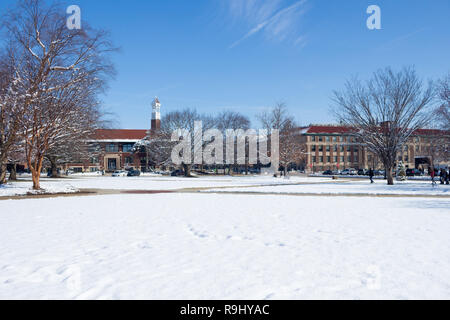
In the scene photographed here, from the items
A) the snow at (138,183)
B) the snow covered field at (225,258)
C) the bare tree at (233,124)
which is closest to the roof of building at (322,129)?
the bare tree at (233,124)

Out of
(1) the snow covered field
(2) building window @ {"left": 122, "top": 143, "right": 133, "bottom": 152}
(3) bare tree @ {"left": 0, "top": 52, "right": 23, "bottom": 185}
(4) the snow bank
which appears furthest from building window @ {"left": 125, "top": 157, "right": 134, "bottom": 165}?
(1) the snow covered field

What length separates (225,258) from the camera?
6625 millimetres

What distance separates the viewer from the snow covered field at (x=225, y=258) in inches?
194

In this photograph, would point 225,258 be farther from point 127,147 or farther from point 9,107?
point 127,147

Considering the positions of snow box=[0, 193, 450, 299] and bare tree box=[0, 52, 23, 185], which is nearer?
snow box=[0, 193, 450, 299]

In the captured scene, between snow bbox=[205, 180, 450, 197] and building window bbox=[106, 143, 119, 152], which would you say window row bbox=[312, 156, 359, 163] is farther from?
snow bbox=[205, 180, 450, 197]

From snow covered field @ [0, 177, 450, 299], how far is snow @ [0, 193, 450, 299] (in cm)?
2

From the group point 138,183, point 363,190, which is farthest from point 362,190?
point 138,183

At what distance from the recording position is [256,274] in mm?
5648

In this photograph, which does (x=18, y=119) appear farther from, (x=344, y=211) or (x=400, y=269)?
(x=400, y=269)

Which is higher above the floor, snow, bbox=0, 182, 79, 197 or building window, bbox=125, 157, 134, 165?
building window, bbox=125, 157, 134, 165

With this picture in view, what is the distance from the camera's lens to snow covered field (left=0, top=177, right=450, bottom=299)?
194 inches

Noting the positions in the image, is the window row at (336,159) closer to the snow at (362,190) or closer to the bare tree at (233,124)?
the bare tree at (233,124)

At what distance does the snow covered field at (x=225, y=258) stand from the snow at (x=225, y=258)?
2cm
